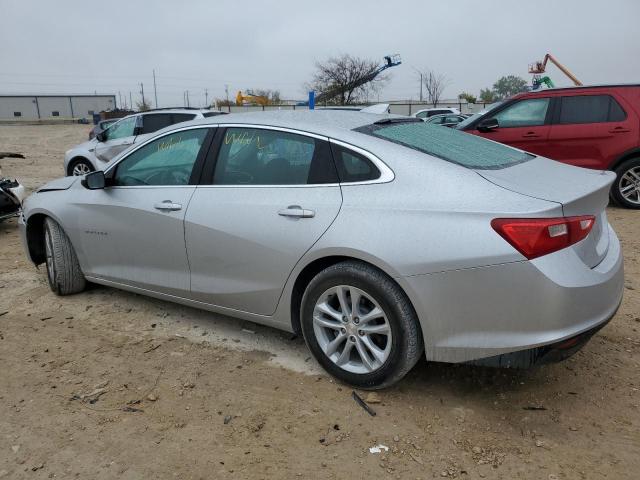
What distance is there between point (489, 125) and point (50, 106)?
2847 inches

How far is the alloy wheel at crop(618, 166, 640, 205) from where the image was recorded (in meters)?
7.48

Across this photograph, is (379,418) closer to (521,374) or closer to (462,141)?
(521,374)

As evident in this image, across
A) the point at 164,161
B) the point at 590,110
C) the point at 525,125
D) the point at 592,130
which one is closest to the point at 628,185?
the point at 592,130

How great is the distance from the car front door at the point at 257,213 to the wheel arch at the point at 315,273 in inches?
3.3

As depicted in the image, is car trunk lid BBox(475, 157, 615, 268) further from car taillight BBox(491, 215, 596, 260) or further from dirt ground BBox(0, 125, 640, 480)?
dirt ground BBox(0, 125, 640, 480)

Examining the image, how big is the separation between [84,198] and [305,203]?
2.14 meters

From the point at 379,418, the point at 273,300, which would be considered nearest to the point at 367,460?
the point at 379,418

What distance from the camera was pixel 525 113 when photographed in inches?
314

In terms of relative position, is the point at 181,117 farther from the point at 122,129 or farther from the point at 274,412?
the point at 274,412

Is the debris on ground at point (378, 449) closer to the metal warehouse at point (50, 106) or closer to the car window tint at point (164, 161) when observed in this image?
the car window tint at point (164, 161)

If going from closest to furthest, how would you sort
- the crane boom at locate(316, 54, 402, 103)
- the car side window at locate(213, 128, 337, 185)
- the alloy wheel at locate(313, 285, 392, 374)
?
1. the alloy wheel at locate(313, 285, 392, 374)
2. the car side window at locate(213, 128, 337, 185)
3. the crane boom at locate(316, 54, 402, 103)

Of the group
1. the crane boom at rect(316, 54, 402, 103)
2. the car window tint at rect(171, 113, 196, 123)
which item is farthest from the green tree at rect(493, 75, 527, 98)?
the car window tint at rect(171, 113, 196, 123)

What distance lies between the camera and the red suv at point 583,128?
24.3 feet

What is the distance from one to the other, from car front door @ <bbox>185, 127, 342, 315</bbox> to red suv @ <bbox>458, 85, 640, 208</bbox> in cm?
547
